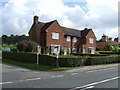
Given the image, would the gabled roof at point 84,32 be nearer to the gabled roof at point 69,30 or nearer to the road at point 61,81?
the gabled roof at point 69,30

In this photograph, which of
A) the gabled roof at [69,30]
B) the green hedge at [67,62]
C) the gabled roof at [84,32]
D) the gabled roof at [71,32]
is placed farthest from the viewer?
the gabled roof at [84,32]

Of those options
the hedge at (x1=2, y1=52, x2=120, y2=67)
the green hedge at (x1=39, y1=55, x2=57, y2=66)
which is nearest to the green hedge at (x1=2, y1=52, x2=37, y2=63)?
the hedge at (x1=2, y1=52, x2=120, y2=67)

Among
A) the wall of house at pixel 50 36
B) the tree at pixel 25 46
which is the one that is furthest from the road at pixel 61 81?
the wall of house at pixel 50 36

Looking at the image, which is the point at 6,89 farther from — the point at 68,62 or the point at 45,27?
the point at 45,27

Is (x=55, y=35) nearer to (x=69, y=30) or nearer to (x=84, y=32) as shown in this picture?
(x=69, y=30)

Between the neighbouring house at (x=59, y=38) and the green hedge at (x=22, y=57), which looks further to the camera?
the neighbouring house at (x=59, y=38)

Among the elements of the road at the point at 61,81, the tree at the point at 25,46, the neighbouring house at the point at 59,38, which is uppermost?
the neighbouring house at the point at 59,38

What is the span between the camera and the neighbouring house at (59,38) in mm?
38219

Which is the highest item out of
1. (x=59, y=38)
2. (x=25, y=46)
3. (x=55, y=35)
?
(x=55, y=35)

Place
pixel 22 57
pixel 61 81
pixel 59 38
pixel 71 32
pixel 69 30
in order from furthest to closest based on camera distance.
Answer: pixel 69 30 < pixel 71 32 < pixel 59 38 < pixel 22 57 < pixel 61 81

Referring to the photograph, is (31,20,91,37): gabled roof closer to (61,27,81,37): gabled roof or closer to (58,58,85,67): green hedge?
(61,27,81,37): gabled roof

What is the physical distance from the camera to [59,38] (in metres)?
40.3

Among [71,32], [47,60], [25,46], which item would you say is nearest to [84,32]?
[71,32]

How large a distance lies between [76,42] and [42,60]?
2429cm
